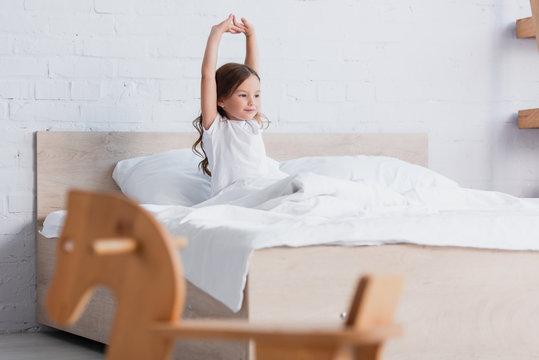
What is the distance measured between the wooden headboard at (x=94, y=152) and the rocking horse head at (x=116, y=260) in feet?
5.74

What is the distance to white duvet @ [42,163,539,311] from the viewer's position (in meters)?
1.57

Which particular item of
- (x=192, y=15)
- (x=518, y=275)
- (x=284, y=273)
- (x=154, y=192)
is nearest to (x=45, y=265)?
(x=154, y=192)

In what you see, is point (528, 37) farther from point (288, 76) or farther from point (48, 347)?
point (48, 347)

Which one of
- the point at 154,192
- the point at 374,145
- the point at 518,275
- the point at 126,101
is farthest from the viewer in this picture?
the point at 374,145

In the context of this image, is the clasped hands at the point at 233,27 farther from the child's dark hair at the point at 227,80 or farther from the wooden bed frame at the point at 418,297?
the wooden bed frame at the point at 418,297

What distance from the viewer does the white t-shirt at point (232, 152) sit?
2369 millimetres

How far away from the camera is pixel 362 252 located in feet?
5.38

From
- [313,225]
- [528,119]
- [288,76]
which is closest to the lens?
[313,225]

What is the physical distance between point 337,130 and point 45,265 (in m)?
1.14

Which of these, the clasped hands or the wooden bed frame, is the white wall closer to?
the clasped hands

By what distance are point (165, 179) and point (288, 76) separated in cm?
73

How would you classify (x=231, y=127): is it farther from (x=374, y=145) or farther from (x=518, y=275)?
(x=518, y=275)

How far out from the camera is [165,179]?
96.6 inches

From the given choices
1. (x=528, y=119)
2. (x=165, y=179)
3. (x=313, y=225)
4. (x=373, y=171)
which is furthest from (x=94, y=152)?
(x=528, y=119)
